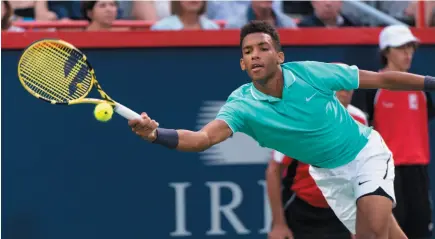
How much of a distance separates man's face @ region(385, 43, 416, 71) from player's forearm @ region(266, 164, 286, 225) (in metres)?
1.42

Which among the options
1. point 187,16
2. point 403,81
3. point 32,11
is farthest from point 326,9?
point 403,81

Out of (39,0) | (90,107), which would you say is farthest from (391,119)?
(39,0)

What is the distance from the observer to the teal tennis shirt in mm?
5590

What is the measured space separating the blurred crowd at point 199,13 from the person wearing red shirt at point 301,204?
5.12 feet

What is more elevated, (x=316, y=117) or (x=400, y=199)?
(x=316, y=117)

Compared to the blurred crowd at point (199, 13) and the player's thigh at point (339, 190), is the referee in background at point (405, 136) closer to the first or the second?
the blurred crowd at point (199, 13)

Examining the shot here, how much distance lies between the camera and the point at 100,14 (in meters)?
7.62

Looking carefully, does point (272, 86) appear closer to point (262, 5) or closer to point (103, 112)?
point (103, 112)

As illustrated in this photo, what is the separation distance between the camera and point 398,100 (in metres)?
7.27

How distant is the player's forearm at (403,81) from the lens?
5652 mm

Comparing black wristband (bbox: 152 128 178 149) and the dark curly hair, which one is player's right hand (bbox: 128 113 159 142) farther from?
the dark curly hair

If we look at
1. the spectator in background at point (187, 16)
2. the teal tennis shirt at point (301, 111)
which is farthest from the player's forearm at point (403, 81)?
the spectator in background at point (187, 16)

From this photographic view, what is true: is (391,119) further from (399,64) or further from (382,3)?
(382,3)

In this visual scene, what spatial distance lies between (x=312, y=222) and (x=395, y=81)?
50.1 inches
